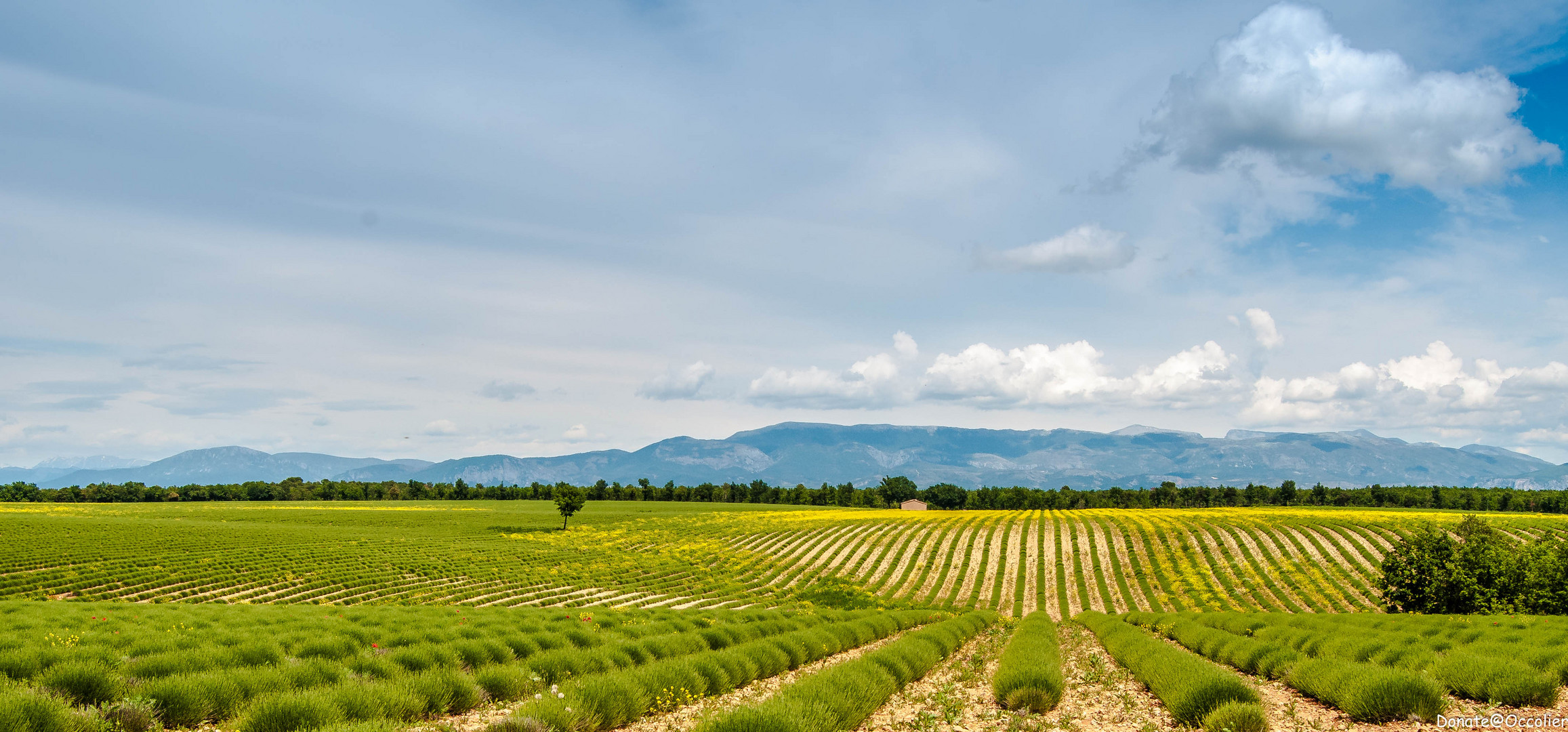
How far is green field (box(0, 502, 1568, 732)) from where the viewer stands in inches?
386

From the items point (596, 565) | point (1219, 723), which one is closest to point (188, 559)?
point (596, 565)

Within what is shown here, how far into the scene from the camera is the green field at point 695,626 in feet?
32.2

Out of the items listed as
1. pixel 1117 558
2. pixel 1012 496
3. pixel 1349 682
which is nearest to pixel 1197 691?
pixel 1349 682

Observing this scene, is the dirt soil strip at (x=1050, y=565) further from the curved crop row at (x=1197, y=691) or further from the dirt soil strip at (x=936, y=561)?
the curved crop row at (x=1197, y=691)

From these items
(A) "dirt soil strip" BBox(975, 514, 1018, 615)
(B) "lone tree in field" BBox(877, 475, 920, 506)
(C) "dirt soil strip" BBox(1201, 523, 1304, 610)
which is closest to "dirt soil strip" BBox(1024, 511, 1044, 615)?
(A) "dirt soil strip" BBox(975, 514, 1018, 615)

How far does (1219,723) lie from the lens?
9578 mm

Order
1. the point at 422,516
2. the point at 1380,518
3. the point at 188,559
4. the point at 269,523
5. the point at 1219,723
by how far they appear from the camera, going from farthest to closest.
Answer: the point at 422,516, the point at 269,523, the point at 1380,518, the point at 188,559, the point at 1219,723

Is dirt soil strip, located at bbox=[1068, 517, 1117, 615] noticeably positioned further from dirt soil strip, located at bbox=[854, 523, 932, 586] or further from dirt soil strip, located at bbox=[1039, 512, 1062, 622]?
dirt soil strip, located at bbox=[854, 523, 932, 586]

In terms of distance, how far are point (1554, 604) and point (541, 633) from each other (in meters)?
49.2

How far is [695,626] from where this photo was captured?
22.6 metres

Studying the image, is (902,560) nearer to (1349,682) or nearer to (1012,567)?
(1012,567)

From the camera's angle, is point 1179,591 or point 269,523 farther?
Result: point 269,523

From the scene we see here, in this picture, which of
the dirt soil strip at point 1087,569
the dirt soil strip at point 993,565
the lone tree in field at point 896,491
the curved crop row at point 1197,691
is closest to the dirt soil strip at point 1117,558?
the dirt soil strip at point 1087,569

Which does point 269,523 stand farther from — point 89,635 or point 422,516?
point 89,635
